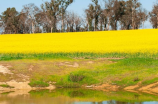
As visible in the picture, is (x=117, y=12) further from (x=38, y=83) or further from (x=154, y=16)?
(x=38, y=83)

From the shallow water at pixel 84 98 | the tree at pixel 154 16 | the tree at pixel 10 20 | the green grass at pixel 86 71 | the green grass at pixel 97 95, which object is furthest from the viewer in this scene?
the tree at pixel 10 20

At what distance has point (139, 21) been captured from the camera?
86750mm

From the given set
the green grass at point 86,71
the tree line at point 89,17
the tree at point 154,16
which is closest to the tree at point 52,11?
the tree line at point 89,17

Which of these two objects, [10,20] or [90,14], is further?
[10,20]

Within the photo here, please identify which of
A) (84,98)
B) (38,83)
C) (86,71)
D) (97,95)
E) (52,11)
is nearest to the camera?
(84,98)

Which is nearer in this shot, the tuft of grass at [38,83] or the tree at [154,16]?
the tuft of grass at [38,83]

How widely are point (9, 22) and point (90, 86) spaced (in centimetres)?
7680

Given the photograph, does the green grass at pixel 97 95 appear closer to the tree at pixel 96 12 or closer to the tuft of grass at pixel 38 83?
the tuft of grass at pixel 38 83

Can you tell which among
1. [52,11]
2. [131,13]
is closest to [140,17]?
[131,13]

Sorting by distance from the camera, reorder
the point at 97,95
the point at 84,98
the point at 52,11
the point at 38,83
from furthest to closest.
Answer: the point at 52,11 → the point at 38,83 → the point at 97,95 → the point at 84,98

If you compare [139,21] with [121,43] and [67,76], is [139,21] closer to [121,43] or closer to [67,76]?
[121,43]

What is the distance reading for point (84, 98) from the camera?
47.5 ft

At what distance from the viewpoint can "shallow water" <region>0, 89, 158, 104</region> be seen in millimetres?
13241

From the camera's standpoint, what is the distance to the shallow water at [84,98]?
43.4 feet
